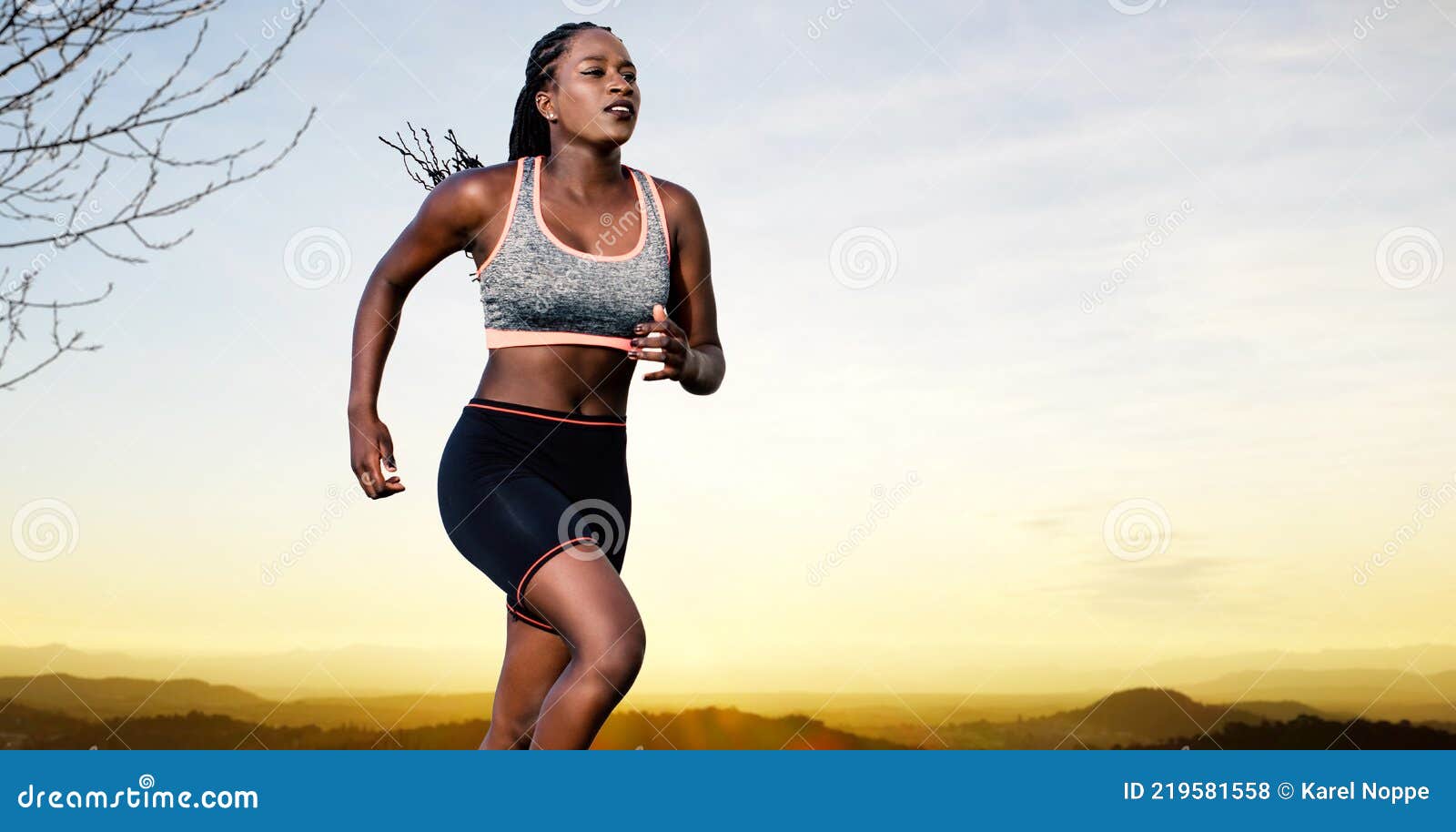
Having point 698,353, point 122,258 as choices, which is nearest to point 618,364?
point 698,353

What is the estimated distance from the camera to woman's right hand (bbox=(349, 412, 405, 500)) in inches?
153

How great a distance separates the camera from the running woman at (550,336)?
378 centimetres

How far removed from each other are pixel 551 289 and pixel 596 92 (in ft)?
2.09

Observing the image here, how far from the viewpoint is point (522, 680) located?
4035 mm

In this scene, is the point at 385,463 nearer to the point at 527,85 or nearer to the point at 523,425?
the point at 523,425

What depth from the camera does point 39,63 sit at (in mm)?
4172

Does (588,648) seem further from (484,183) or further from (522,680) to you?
(484,183)

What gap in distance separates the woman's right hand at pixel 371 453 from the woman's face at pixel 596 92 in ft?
3.43

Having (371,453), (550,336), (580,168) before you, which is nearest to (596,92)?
(580,168)

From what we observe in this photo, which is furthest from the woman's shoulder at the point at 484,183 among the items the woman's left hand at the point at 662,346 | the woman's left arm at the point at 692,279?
the woman's left hand at the point at 662,346

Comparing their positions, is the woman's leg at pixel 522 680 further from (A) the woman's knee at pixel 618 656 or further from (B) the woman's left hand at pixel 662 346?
(B) the woman's left hand at pixel 662 346

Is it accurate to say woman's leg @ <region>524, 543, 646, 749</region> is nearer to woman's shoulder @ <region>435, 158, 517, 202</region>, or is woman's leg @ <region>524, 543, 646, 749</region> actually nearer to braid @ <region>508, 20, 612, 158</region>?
woman's shoulder @ <region>435, 158, 517, 202</region>

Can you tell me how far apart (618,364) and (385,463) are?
74 centimetres

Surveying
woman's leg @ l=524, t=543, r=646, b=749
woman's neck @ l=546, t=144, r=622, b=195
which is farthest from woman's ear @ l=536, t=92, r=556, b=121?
woman's leg @ l=524, t=543, r=646, b=749
